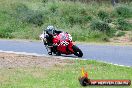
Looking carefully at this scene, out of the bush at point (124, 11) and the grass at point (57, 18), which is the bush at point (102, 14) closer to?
the grass at point (57, 18)

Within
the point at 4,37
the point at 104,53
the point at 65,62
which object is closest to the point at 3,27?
the point at 4,37

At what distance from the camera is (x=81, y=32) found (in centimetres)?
3023

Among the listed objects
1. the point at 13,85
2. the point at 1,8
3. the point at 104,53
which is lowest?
the point at 1,8

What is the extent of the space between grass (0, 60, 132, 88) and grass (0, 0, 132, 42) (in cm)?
1325

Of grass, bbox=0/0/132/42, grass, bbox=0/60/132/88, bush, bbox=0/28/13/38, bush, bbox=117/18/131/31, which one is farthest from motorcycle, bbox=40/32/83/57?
bush, bbox=117/18/131/31

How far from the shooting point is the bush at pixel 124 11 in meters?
37.9

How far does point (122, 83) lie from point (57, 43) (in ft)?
27.5

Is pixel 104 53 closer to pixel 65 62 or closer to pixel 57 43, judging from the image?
pixel 57 43

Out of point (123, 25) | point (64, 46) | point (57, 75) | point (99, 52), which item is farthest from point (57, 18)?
point (57, 75)

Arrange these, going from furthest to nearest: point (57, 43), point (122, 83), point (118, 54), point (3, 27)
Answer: point (3, 27) → point (118, 54) → point (57, 43) → point (122, 83)

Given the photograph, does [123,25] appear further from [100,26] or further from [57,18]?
[57,18]

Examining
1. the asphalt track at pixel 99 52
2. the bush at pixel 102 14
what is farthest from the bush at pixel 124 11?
the asphalt track at pixel 99 52

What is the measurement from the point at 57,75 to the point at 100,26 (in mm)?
18369

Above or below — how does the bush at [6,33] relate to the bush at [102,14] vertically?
below
